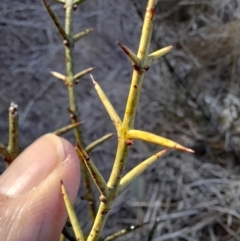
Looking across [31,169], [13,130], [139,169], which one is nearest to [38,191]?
[31,169]

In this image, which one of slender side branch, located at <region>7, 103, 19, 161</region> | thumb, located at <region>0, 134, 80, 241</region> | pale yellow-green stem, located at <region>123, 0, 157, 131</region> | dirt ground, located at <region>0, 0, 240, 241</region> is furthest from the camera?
dirt ground, located at <region>0, 0, 240, 241</region>

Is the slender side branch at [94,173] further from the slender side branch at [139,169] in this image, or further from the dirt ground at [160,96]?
the dirt ground at [160,96]

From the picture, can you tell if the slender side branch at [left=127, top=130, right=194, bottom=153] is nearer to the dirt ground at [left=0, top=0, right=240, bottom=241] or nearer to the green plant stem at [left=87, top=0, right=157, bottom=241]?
the green plant stem at [left=87, top=0, right=157, bottom=241]

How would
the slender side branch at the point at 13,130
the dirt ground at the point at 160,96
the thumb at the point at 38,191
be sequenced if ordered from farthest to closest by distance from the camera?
the dirt ground at the point at 160,96
the thumb at the point at 38,191
the slender side branch at the point at 13,130

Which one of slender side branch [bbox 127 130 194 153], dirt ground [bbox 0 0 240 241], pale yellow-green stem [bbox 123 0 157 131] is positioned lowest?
dirt ground [bbox 0 0 240 241]

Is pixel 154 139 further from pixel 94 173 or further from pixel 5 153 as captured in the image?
pixel 5 153

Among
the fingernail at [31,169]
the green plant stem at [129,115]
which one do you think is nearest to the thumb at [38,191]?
the fingernail at [31,169]

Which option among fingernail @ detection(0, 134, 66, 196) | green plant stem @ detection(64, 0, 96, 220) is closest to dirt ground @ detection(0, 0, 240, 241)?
fingernail @ detection(0, 134, 66, 196)

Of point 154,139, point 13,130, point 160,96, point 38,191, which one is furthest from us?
point 160,96
